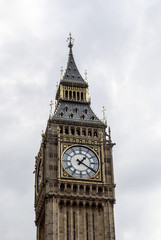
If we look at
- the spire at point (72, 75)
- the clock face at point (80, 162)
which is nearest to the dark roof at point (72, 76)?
the spire at point (72, 75)

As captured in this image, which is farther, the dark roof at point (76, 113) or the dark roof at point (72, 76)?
the dark roof at point (72, 76)

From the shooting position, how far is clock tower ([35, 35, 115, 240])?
7619cm

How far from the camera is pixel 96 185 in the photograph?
259ft

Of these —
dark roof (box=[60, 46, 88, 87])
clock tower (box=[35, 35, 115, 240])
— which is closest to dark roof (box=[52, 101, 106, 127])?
clock tower (box=[35, 35, 115, 240])

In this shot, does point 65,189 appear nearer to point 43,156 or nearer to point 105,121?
point 43,156

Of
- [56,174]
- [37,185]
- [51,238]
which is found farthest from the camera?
[37,185]

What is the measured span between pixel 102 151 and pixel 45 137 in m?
7.63

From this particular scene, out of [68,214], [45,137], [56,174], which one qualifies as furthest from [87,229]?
[45,137]

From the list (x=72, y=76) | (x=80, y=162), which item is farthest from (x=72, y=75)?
(x=80, y=162)

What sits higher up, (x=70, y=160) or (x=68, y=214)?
(x=70, y=160)

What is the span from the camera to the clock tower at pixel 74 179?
76188 millimetres

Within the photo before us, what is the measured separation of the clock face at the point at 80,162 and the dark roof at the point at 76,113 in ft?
16.5

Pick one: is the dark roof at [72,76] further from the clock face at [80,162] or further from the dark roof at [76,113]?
the clock face at [80,162]

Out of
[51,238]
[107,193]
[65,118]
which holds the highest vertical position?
[65,118]
